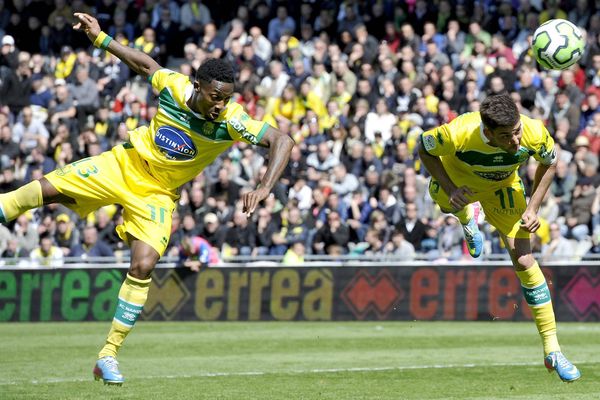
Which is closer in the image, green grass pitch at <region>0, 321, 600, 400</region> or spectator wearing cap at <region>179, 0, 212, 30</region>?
green grass pitch at <region>0, 321, 600, 400</region>

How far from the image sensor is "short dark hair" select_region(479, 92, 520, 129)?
10617mm

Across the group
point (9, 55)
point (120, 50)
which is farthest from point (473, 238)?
point (9, 55)

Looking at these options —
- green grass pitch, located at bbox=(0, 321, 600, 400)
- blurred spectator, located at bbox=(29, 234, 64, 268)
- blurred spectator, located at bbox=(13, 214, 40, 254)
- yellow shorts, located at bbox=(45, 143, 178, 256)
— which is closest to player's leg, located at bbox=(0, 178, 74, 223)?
yellow shorts, located at bbox=(45, 143, 178, 256)

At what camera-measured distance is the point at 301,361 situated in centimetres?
1459

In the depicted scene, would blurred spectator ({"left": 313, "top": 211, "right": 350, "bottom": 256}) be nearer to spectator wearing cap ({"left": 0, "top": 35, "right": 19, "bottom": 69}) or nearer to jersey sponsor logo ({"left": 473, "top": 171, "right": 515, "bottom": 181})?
spectator wearing cap ({"left": 0, "top": 35, "right": 19, "bottom": 69})

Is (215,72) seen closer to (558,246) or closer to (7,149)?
(558,246)

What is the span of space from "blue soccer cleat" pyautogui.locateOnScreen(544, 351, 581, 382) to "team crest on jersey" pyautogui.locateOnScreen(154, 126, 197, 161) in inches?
153

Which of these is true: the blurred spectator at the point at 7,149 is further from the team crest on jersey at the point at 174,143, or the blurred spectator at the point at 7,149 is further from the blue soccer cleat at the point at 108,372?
the blue soccer cleat at the point at 108,372

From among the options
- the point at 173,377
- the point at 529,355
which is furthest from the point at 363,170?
the point at 173,377

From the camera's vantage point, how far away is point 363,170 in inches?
918

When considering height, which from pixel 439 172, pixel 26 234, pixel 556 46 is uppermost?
pixel 556 46

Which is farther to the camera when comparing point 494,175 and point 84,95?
point 84,95

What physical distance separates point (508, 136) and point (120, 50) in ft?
12.1

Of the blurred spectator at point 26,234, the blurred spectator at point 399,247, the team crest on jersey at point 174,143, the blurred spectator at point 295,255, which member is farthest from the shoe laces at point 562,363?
the blurred spectator at point 26,234
